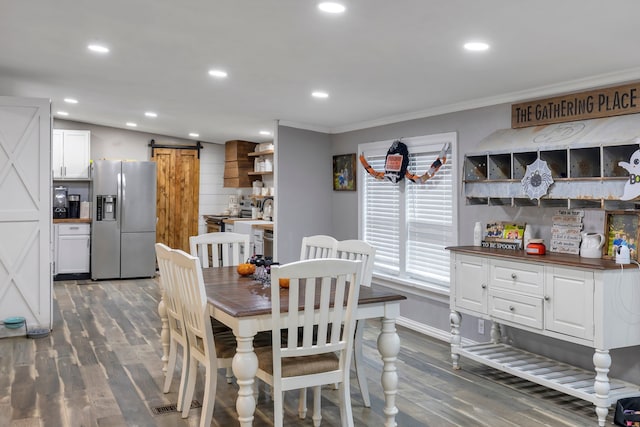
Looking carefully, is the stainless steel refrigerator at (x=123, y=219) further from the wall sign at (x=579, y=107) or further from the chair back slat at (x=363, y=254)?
the wall sign at (x=579, y=107)

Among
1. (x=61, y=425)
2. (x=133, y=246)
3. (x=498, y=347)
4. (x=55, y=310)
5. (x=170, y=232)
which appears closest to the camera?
(x=61, y=425)

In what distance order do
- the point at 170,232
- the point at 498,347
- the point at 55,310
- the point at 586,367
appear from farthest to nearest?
the point at 170,232
the point at 55,310
the point at 498,347
the point at 586,367

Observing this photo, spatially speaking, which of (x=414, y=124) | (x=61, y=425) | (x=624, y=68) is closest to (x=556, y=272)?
(x=624, y=68)

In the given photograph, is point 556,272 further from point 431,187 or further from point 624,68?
point 431,187

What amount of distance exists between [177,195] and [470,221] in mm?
6172

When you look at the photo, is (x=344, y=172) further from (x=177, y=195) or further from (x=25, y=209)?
(x=177, y=195)

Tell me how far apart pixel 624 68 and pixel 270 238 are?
4.75 m

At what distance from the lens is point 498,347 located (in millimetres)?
4324

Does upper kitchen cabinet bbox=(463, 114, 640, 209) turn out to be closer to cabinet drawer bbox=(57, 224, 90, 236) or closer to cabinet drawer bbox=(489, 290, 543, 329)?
cabinet drawer bbox=(489, 290, 543, 329)

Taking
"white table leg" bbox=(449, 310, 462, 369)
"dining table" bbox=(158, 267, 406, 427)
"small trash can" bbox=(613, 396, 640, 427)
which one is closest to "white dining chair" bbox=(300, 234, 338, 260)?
"dining table" bbox=(158, 267, 406, 427)

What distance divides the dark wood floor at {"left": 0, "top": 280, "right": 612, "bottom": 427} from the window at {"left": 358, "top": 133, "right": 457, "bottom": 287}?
711mm

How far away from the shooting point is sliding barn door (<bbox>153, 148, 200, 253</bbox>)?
9.56 meters


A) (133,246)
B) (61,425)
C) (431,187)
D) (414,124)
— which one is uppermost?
(414,124)

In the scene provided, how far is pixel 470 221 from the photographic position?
4.89 metres
